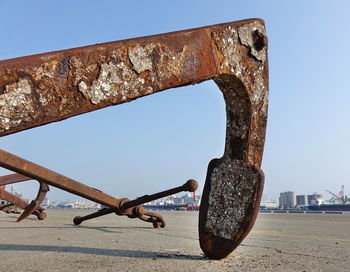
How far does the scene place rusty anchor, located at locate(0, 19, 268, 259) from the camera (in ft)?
3.71

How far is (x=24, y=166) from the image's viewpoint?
7.50 feet

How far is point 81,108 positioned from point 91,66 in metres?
0.15

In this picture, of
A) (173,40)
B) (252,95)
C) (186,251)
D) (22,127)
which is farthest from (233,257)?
(22,127)

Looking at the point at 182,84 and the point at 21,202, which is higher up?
the point at 182,84

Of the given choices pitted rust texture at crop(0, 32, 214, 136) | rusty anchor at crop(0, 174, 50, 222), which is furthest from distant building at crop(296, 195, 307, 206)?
pitted rust texture at crop(0, 32, 214, 136)

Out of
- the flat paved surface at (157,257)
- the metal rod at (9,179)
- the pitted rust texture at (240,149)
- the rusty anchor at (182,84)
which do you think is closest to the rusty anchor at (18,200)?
the metal rod at (9,179)

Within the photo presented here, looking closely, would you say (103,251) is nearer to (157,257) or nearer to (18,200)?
(157,257)

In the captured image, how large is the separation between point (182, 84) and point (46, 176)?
4.83 ft

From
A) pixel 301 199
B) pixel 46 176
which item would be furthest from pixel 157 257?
pixel 301 199

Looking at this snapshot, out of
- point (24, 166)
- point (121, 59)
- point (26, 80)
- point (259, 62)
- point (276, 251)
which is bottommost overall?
point (276, 251)

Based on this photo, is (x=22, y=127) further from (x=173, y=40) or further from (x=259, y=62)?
(x=259, y=62)

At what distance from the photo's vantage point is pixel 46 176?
2492 mm

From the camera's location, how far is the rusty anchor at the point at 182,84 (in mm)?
1131

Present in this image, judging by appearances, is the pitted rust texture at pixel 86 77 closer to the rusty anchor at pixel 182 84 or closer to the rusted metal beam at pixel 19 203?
the rusty anchor at pixel 182 84
